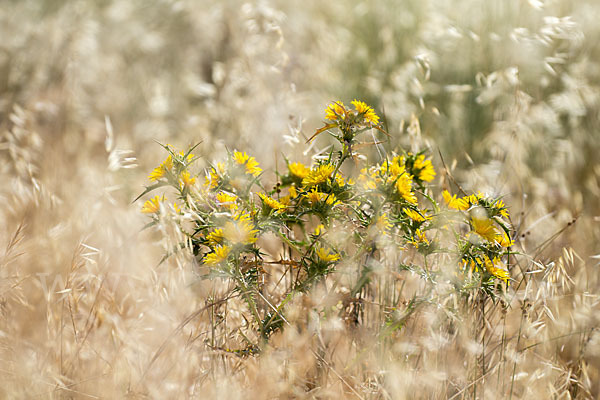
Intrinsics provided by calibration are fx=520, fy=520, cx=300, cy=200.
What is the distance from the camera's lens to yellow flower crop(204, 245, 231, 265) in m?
0.99

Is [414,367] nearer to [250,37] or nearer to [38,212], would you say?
[38,212]

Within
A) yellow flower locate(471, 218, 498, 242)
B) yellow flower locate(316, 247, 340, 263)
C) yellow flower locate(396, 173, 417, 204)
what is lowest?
yellow flower locate(316, 247, 340, 263)

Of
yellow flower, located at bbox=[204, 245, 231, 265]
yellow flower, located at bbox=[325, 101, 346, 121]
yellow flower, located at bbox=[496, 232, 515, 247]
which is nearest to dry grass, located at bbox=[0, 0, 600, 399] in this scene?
yellow flower, located at bbox=[204, 245, 231, 265]

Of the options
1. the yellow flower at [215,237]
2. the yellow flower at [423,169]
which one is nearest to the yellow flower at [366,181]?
the yellow flower at [423,169]

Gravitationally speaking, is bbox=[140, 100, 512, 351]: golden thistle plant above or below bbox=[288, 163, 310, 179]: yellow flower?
below

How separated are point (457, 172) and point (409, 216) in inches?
49.9

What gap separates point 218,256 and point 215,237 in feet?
0.15

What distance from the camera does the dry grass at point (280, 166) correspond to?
113 centimetres

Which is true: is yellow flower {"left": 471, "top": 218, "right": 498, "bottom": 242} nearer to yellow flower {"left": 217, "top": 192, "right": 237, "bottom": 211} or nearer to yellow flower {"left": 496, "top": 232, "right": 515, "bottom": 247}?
yellow flower {"left": 496, "top": 232, "right": 515, "bottom": 247}

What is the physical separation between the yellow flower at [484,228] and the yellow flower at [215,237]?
50 centimetres

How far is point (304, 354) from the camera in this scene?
1.17m

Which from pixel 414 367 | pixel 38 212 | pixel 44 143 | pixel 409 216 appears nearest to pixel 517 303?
pixel 414 367

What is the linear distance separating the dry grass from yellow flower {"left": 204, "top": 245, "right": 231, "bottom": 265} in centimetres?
4

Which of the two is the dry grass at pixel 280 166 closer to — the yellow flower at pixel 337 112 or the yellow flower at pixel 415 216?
the yellow flower at pixel 415 216
